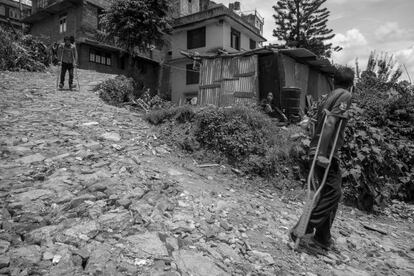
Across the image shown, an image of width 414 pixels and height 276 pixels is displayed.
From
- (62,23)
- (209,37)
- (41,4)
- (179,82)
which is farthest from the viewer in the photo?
(41,4)

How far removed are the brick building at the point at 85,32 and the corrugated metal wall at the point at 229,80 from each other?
10.2 metres

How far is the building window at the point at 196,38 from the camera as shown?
82.4 feet

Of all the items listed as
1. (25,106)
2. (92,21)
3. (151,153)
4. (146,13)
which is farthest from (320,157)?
(92,21)

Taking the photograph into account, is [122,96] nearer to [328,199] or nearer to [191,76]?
[328,199]

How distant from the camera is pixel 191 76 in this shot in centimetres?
2561

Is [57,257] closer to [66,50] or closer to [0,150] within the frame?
[0,150]

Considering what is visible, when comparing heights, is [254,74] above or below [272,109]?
above

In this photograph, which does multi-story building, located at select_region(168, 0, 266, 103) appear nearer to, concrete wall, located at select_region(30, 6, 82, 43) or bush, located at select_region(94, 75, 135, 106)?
concrete wall, located at select_region(30, 6, 82, 43)

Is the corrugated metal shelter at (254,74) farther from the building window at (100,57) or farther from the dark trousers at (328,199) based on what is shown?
the building window at (100,57)

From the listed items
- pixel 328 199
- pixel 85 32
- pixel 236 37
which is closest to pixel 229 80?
pixel 328 199

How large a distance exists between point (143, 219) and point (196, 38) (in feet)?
77.9

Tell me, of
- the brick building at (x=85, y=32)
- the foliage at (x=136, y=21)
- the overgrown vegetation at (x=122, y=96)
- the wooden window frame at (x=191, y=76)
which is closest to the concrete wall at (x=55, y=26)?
the brick building at (x=85, y=32)

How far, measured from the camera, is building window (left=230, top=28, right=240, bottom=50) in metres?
25.3

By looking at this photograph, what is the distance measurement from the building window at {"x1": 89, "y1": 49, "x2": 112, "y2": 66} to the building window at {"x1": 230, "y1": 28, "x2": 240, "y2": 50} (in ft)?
33.5
